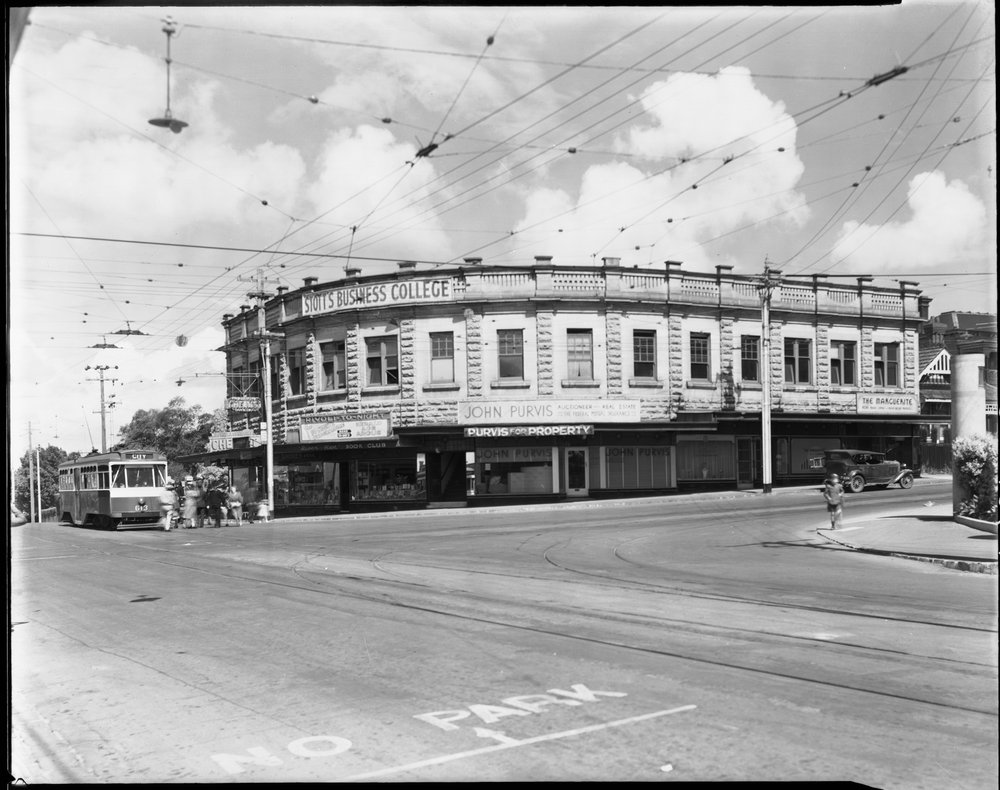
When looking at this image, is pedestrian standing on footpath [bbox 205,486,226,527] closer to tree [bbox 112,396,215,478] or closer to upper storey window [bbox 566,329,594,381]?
tree [bbox 112,396,215,478]

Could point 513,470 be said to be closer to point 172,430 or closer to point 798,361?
point 798,361

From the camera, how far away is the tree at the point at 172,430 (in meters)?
38.9

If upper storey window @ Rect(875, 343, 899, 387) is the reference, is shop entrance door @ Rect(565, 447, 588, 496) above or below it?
below

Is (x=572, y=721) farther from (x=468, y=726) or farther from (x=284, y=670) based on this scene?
(x=284, y=670)

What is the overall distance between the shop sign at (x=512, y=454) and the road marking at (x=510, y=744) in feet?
108

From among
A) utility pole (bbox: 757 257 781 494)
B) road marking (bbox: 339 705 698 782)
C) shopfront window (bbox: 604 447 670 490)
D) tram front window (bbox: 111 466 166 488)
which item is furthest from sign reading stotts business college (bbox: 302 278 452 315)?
road marking (bbox: 339 705 698 782)

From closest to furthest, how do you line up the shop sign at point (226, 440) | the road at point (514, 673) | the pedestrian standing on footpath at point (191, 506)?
the road at point (514, 673) < the pedestrian standing on footpath at point (191, 506) < the shop sign at point (226, 440)

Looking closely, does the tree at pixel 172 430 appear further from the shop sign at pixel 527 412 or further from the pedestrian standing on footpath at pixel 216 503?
the shop sign at pixel 527 412

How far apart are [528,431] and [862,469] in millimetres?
13832

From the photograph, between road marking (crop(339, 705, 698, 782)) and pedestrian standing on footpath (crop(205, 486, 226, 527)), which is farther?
pedestrian standing on footpath (crop(205, 486, 226, 527))

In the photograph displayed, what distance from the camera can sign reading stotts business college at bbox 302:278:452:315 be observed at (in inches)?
1575

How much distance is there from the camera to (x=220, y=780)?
18.9ft

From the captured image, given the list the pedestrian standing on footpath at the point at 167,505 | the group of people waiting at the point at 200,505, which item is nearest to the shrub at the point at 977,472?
the group of people waiting at the point at 200,505

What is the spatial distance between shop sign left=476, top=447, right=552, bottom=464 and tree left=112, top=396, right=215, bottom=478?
44.7 ft
